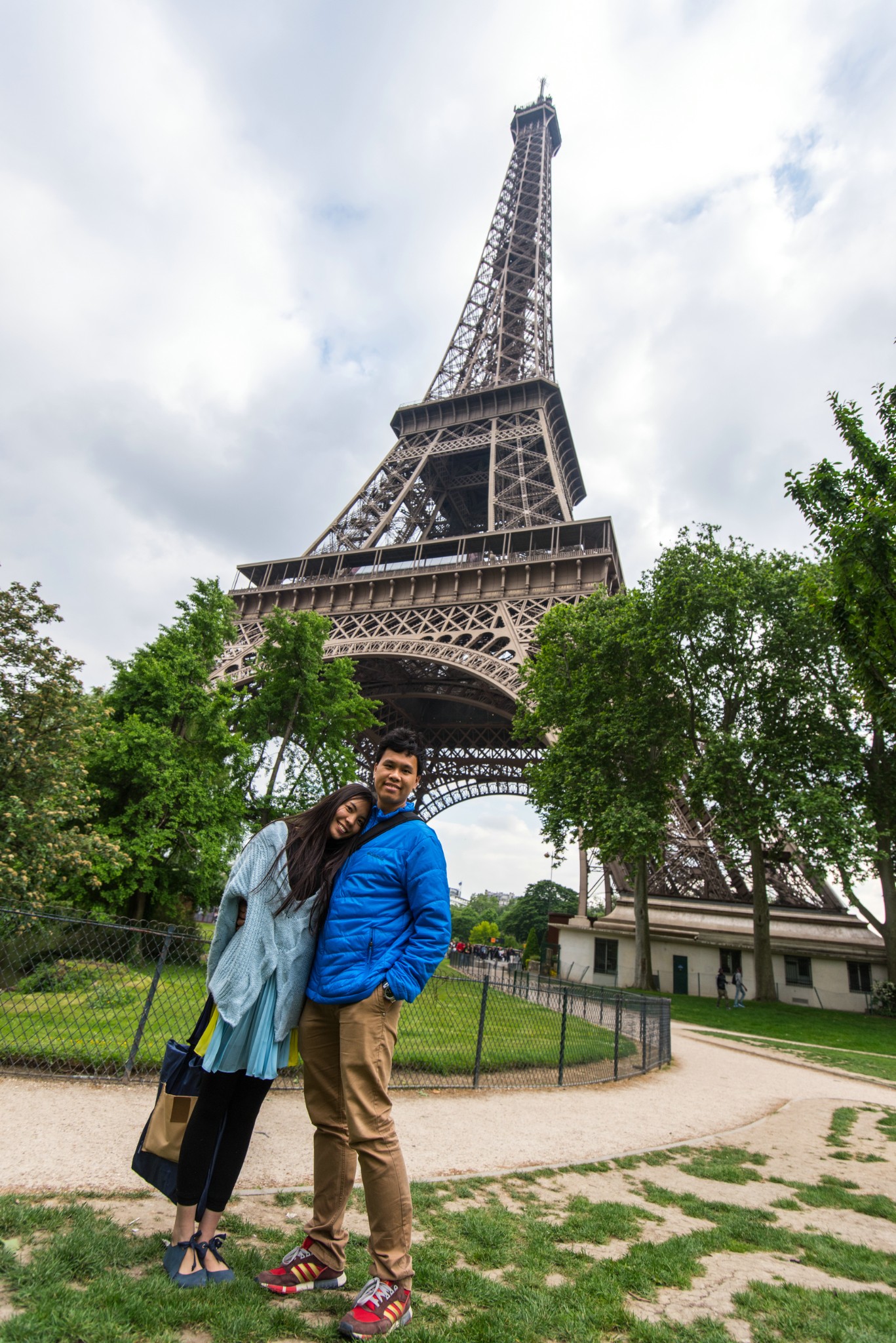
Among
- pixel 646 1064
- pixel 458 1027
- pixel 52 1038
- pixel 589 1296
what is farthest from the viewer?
pixel 646 1064

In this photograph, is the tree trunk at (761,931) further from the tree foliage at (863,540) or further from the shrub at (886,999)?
the tree foliage at (863,540)

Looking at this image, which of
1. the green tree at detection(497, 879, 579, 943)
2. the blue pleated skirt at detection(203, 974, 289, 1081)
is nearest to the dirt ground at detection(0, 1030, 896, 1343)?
the blue pleated skirt at detection(203, 974, 289, 1081)

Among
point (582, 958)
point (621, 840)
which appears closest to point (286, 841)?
point (621, 840)

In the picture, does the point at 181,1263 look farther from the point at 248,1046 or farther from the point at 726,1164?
the point at 726,1164

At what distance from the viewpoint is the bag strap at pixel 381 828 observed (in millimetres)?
3008

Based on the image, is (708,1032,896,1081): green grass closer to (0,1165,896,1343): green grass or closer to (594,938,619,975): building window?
(0,1165,896,1343): green grass

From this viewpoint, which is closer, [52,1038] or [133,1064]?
[133,1064]

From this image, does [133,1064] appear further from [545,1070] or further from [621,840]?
[621,840]

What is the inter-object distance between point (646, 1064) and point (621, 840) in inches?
379

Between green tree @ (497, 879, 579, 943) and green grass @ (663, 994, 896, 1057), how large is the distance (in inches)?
1775

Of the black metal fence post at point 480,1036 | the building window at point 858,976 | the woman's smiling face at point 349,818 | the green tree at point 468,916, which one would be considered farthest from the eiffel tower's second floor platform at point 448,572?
the green tree at point 468,916

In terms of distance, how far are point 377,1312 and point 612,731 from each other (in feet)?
64.4

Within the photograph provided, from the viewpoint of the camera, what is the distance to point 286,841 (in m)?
2.99

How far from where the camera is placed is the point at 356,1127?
2580mm
